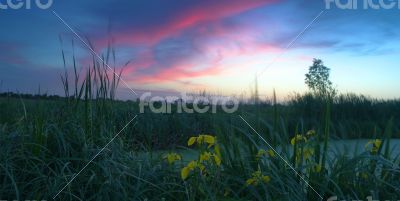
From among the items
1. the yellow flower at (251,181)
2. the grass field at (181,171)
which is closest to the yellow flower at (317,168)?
the grass field at (181,171)

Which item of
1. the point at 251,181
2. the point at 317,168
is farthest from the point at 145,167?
the point at 317,168

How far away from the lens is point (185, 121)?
6.57 metres

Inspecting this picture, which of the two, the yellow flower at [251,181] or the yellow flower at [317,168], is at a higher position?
the yellow flower at [317,168]

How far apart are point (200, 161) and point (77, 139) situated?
1019 millimetres

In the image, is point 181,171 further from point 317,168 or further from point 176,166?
point 317,168

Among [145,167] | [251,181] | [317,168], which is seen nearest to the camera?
[251,181]

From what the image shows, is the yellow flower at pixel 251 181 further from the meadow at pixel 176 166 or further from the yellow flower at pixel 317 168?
the yellow flower at pixel 317 168

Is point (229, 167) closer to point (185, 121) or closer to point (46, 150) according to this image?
point (46, 150)

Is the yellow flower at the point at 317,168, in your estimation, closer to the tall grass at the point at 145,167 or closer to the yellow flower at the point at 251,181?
the tall grass at the point at 145,167

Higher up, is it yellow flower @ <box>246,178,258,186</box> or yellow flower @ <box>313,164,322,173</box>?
yellow flower @ <box>313,164,322,173</box>

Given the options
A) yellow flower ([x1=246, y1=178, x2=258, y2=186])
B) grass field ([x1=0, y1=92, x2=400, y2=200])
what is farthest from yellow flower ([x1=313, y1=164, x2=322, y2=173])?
yellow flower ([x1=246, y1=178, x2=258, y2=186])

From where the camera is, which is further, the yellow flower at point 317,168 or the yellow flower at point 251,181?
the yellow flower at point 317,168

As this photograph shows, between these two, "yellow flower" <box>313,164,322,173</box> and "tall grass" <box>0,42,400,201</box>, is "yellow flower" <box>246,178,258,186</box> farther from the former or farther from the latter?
"yellow flower" <box>313,164,322,173</box>

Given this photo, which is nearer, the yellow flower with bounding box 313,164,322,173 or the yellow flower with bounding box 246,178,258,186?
the yellow flower with bounding box 246,178,258,186
